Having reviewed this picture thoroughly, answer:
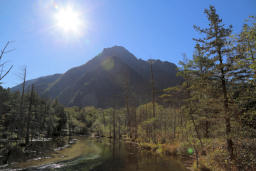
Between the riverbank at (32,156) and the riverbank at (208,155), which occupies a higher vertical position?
the riverbank at (208,155)

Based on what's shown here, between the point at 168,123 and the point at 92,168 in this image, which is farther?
the point at 168,123

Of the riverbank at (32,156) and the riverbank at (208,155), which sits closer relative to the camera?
the riverbank at (208,155)

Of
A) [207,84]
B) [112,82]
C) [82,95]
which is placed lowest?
[207,84]

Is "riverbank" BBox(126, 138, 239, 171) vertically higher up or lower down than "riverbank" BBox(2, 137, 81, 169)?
higher up

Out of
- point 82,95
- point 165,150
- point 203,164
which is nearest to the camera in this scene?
point 203,164

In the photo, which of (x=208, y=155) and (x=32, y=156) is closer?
(x=208, y=155)

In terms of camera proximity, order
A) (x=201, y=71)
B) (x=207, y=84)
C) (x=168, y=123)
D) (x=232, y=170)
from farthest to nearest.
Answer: (x=168, y=123), (x=201, y=71), (x=207, y=84), (x=232, y=170)

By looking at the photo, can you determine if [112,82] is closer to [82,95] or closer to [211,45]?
[82,95]

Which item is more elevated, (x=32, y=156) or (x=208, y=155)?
(x=208, y=155)

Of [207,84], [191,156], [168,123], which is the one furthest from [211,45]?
[168,123]

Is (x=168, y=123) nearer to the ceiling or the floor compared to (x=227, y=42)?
nearer to the floor

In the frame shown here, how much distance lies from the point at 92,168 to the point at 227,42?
15.5m

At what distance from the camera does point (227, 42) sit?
9844mm

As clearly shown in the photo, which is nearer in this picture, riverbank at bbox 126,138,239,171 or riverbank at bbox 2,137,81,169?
riverbank at bbox 126,138,239,171
